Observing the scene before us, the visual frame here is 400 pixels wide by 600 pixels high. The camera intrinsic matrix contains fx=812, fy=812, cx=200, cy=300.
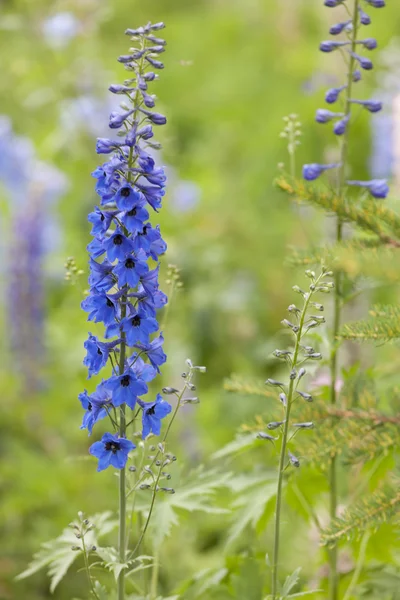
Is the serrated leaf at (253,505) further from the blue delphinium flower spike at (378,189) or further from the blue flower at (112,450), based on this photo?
the blue delphinium flower spike at (378,189)

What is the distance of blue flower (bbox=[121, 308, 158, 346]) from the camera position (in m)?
1.67

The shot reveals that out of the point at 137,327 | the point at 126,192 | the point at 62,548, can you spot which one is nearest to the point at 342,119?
the point at 126,192

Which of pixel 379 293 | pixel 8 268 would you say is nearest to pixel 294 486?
pixel 8 268

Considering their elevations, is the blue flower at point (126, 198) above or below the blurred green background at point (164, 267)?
below

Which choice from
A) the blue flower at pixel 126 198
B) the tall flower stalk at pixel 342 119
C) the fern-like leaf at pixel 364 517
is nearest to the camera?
the blue flower at pixel 126 198

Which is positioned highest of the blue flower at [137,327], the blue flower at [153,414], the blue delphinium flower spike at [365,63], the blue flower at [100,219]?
the blue delphinium flower spike at [365,63]

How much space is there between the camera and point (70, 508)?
3574mm

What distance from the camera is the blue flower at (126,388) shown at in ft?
5.43

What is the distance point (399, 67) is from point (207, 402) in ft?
6.76

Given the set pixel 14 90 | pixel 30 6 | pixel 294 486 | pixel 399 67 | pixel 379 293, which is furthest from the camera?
pixel 14 90

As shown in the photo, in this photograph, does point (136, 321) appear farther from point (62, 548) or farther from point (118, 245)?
point (62, 548)

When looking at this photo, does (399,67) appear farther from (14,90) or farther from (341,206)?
(14,90)

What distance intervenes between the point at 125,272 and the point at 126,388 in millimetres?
238

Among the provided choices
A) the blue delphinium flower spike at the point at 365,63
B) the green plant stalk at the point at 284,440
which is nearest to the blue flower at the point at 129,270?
the green plant stalk at the point at 284,440
